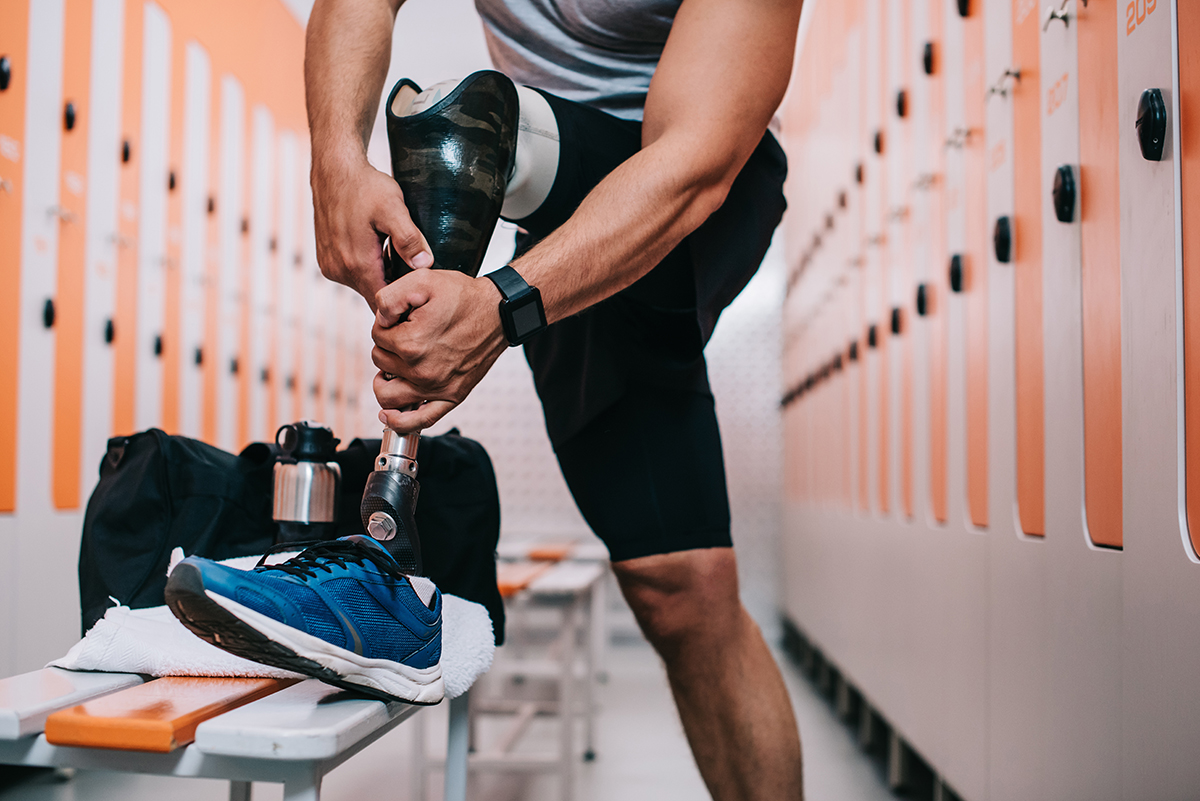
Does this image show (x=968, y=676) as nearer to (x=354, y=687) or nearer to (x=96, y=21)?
(x=354, y=687)

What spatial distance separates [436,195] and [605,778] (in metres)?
2.17

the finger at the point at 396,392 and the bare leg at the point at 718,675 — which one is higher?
the finger at the point at 396,392

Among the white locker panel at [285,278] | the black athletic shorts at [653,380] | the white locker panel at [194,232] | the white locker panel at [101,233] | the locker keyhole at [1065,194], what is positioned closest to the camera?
the black athletic shorts at [653,380]

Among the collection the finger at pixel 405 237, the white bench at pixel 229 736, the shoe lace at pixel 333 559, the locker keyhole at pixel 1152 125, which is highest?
the locker keyhole at pixel 1152 125

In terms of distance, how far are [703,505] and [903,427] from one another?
1412 mm

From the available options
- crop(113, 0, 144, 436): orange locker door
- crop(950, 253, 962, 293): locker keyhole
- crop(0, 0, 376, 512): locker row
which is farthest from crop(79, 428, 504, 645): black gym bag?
Result: crop(113, 0, 144, 436): orange locker door

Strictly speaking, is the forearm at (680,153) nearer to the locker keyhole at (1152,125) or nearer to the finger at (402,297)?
the finger at (402,297)

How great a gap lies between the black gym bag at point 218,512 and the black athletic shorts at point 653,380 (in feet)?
0.51

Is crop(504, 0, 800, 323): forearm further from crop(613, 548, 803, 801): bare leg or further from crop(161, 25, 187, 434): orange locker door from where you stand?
crop(161, 25, 187, 434): orange locker door

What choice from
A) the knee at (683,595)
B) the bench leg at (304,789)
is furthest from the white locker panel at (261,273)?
the bench leg at (304,789)

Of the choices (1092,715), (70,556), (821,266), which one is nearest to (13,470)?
(70,556)

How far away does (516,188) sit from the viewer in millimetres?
971

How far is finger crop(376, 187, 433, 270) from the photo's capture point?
2.65 ft

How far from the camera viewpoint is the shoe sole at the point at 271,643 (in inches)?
23.7
